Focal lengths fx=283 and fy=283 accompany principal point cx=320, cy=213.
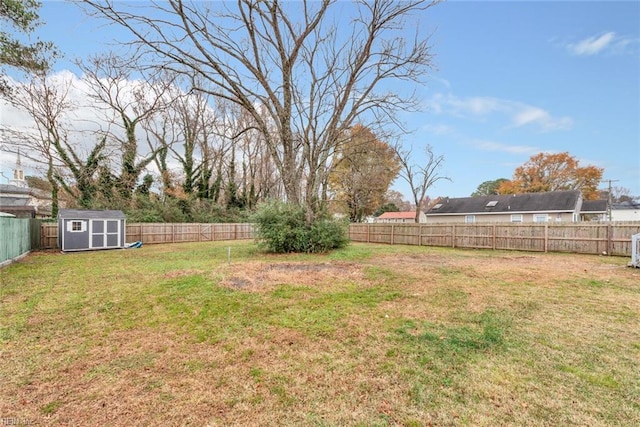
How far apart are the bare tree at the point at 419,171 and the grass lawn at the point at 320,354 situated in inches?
762

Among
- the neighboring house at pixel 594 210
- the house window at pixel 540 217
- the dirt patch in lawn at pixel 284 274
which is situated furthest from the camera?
the neighboring house at pixel 594 210

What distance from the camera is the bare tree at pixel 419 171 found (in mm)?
23797

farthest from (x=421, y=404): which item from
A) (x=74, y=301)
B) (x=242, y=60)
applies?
(x=242, y=60)

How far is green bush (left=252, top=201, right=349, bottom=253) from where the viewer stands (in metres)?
10.7

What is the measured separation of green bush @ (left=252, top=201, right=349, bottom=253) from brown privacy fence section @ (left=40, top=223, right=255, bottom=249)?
10.4ft

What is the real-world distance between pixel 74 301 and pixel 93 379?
2987 mm

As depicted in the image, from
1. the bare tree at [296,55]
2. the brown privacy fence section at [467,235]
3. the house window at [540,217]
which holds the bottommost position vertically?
the brown privacy fence section at [467,235]

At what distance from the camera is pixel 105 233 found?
13.0m

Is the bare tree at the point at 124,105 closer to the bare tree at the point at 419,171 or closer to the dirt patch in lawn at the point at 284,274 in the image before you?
the dirt patch in lawn at the point at 284,274

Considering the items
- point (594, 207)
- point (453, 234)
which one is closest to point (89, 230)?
point (453, 234)

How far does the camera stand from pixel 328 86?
487 inches

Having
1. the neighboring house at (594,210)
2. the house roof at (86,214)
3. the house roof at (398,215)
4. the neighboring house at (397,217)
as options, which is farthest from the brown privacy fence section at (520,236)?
the house roof at (398,215)

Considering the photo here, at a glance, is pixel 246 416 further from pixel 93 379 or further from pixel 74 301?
pixel 74 301

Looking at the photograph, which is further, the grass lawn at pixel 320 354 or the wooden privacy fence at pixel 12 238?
the wooden privacy fence at pixel 12 238
